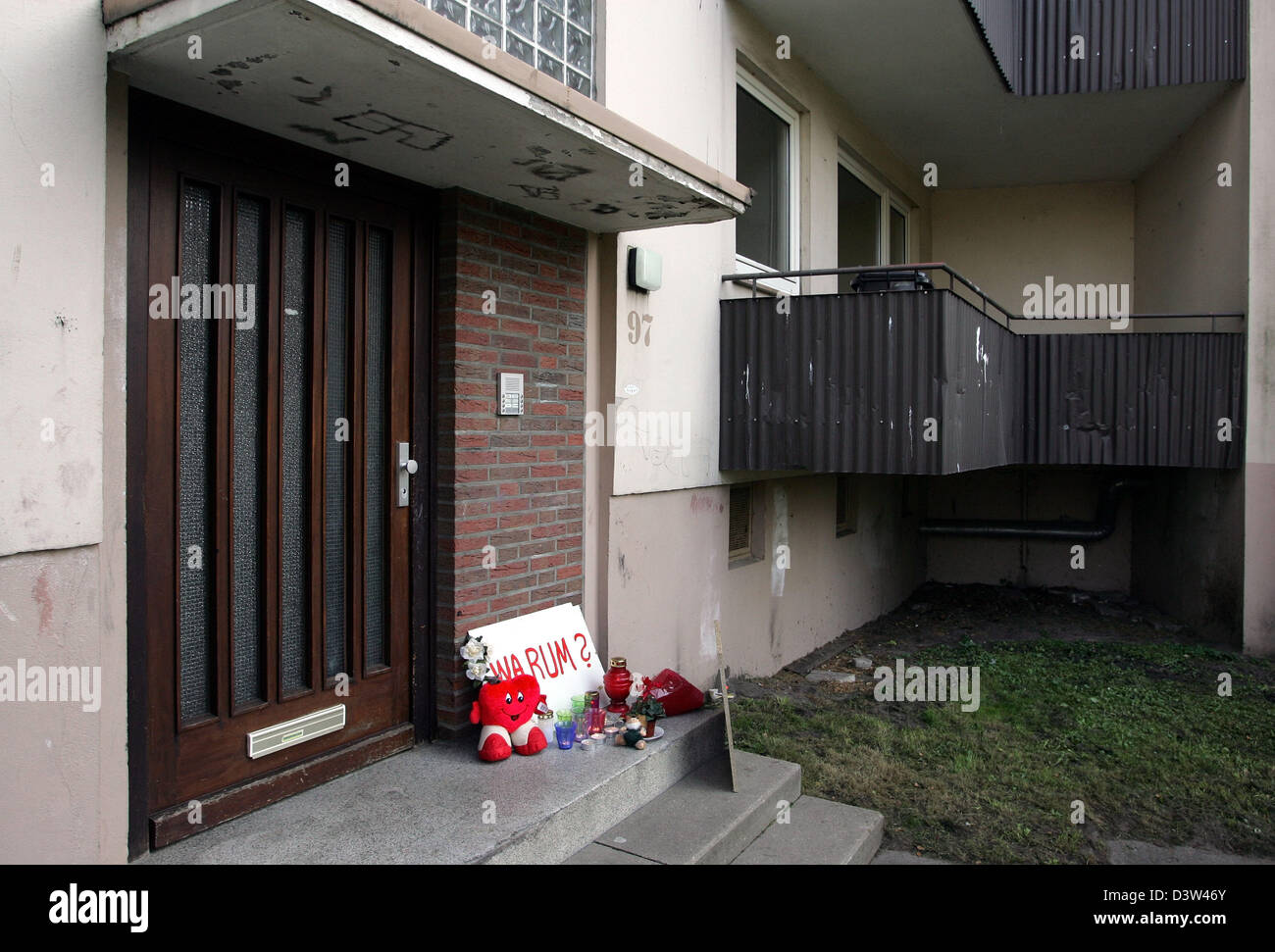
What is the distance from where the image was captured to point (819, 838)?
3.81m

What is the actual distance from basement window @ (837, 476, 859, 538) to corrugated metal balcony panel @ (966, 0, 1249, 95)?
12.7 feet

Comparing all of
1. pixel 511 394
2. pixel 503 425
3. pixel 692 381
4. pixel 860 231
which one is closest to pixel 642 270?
pixel 692 381

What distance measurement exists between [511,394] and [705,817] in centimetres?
204

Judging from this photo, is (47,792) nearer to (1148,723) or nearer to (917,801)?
(917,801)

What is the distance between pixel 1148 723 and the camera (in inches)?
218

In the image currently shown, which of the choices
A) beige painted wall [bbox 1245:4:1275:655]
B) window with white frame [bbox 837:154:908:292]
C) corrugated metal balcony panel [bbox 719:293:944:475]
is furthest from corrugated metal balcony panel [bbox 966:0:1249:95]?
corrugated metal balcony panel [bbox 719:293:944:475]

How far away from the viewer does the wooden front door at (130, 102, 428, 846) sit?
2.96 meters

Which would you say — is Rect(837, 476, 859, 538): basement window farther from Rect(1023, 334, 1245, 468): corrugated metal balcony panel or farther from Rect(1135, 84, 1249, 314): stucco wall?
Rect(1135, 84, 1249, 314): stucco wall

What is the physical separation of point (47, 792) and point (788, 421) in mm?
4403

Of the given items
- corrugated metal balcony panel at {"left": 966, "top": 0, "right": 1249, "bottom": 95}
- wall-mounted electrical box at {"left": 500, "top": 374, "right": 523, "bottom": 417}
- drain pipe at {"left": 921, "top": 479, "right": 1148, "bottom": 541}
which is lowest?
drain pipe at {"left": 921, "top": 479, "right": 1148, "bottom": 541}

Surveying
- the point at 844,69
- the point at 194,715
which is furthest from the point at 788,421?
the point at 194,715

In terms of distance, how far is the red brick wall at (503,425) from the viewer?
3.93 meters

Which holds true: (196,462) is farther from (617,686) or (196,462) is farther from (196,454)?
(617,686)

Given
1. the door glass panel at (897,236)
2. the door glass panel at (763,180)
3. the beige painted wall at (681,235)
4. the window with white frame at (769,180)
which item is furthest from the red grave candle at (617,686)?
the door glass panel at (897,236)
